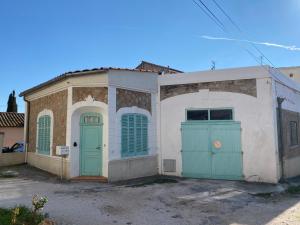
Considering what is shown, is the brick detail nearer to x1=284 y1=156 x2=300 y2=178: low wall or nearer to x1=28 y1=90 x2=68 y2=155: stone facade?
x1=284 y1=156 x2=300 y2=178: low wall

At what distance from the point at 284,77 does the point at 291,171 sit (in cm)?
401

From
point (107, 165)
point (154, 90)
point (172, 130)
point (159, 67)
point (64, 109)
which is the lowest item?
point (107, 165)

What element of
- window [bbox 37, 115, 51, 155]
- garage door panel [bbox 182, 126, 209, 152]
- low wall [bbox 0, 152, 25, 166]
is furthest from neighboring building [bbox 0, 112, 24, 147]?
garage door panel [bbox 182, 126, 209, 152]

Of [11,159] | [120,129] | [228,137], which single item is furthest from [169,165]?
[11,159]

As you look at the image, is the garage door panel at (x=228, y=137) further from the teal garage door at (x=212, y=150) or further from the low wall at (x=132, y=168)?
the low wall at (x=132, y=168)

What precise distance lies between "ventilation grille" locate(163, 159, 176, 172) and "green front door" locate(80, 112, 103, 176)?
9.48ft

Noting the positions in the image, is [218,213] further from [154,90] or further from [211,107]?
[154,90]

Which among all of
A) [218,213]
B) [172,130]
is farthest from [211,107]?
[218,213]

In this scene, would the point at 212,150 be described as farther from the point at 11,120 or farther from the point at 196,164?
the point at 11,120

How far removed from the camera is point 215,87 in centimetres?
1171

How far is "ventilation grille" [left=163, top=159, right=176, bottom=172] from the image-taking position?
12044 millimetres

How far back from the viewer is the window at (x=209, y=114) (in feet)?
37.7

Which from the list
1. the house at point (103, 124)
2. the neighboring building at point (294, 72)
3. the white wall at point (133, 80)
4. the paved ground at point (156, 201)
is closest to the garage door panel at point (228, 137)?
the paved ground at point (156, 201)

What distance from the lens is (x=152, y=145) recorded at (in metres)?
12.1
